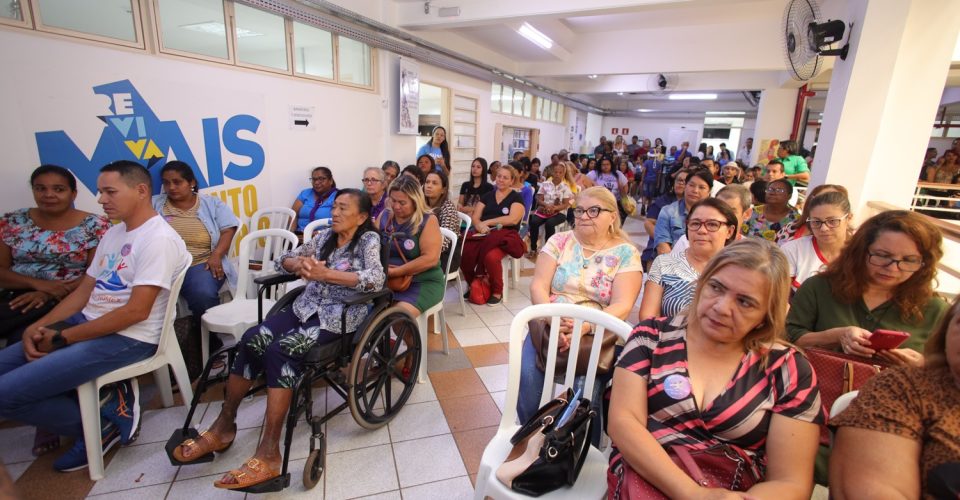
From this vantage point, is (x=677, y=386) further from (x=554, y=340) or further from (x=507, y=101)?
(x=507, y=101)

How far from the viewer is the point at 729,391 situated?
1.08 metres

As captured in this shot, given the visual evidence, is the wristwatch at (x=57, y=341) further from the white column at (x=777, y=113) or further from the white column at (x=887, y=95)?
the white column at (x=777, y=113)

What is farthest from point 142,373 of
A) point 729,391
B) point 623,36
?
point 623,36

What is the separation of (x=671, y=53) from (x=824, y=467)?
285 inches

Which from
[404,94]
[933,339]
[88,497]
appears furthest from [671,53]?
[88,497]

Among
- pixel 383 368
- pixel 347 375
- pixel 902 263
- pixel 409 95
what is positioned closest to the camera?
pixel 902 263

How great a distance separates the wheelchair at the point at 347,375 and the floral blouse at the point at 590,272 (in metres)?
0.80

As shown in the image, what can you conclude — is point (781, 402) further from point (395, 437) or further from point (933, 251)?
point (395, 437)

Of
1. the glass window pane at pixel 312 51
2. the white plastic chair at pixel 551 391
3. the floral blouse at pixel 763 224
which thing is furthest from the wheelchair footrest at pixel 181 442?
the glass window pane at pixel 312 51

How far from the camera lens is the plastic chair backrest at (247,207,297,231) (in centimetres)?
346

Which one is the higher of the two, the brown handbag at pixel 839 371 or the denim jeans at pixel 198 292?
the brown handbag at pixel 839 371

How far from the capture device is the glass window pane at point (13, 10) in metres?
2.44

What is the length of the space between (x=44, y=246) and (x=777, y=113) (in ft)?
34.9

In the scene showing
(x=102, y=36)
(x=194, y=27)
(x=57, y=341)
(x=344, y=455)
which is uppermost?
(x=194, y=27)
